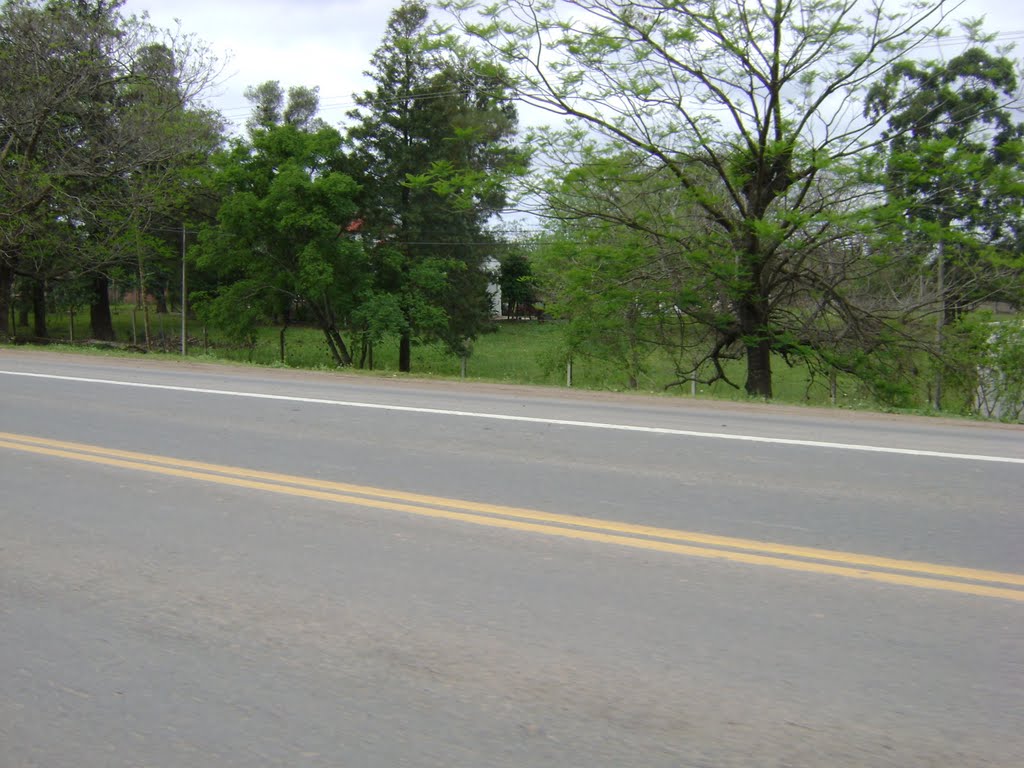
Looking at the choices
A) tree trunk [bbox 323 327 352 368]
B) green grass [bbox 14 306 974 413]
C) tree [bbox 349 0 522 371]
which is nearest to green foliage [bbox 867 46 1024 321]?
green grass [bbox 14 306 974 413]

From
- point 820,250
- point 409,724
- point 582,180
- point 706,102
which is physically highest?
point 706,102

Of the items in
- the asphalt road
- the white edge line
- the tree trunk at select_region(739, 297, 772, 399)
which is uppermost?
the tree trunk at select_region(739, 297, 772, 399)

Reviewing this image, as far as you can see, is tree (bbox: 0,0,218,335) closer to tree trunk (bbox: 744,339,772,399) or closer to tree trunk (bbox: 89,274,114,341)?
tree trunk (bbox: 89,274,114,341)

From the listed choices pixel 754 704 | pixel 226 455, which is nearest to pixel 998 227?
pixel 226 455

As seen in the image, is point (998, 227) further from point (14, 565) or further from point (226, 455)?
point (14, 565)

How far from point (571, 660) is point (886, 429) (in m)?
7.50

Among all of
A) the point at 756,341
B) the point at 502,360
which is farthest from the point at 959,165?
the point at 502,360

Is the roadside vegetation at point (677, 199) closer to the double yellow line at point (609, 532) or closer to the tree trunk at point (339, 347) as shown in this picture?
the tree trunk at point (339, 347)

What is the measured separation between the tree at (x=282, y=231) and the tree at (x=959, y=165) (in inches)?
822

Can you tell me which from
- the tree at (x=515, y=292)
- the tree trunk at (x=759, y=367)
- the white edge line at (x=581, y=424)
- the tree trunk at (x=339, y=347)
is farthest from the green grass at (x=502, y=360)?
the white edge line at (x=581, y=424)

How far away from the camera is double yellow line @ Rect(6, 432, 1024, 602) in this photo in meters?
4.77

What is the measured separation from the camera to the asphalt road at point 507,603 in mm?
3189

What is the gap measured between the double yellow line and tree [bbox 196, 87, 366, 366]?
26638 mm

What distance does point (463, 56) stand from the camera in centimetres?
1873
